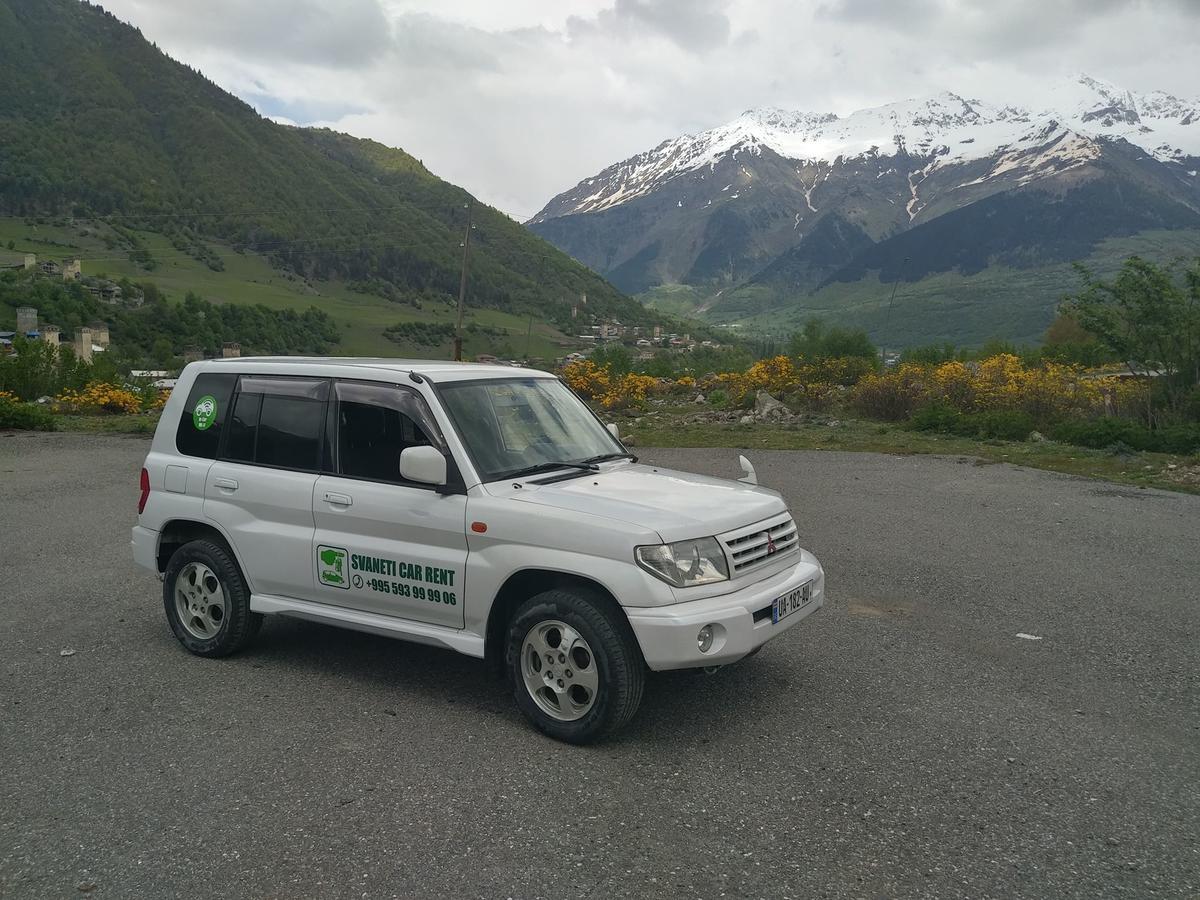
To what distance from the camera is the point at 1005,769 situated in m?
4.18

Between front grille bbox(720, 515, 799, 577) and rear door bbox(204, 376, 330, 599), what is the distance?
245 centimetres

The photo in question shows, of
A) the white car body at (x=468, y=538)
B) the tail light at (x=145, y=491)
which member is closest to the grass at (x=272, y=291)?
the tail light at (x=145, y=491)

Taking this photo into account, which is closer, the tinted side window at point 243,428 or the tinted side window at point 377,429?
the tinted side window at point 377,429

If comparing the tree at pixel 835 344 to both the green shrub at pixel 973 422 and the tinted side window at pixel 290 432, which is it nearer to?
the green shrub at pixel 973 422

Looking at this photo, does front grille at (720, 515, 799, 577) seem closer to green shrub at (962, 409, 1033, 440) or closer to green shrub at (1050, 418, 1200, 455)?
green shrub at (1050, 418, 1200, 455)

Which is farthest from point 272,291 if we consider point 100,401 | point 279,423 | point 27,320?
point 279,423

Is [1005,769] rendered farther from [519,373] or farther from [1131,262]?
[1131,262]

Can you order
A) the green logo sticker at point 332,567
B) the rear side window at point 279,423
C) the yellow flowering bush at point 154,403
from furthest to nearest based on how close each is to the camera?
the yellow flowering bush at point 154,403, the rear side window at point 279,423, the green logo sticker at point 332,567

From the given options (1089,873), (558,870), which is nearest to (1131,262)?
(1089,873)

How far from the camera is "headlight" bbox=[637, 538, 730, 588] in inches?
166

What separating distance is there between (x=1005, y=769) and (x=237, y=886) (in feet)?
11.1

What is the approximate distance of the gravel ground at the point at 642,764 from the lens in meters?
3.36

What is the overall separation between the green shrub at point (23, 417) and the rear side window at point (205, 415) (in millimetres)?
17262

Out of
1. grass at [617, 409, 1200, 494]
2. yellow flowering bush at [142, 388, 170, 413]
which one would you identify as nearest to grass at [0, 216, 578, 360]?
yellow flowering bush at [142, 388, 170, 413]
